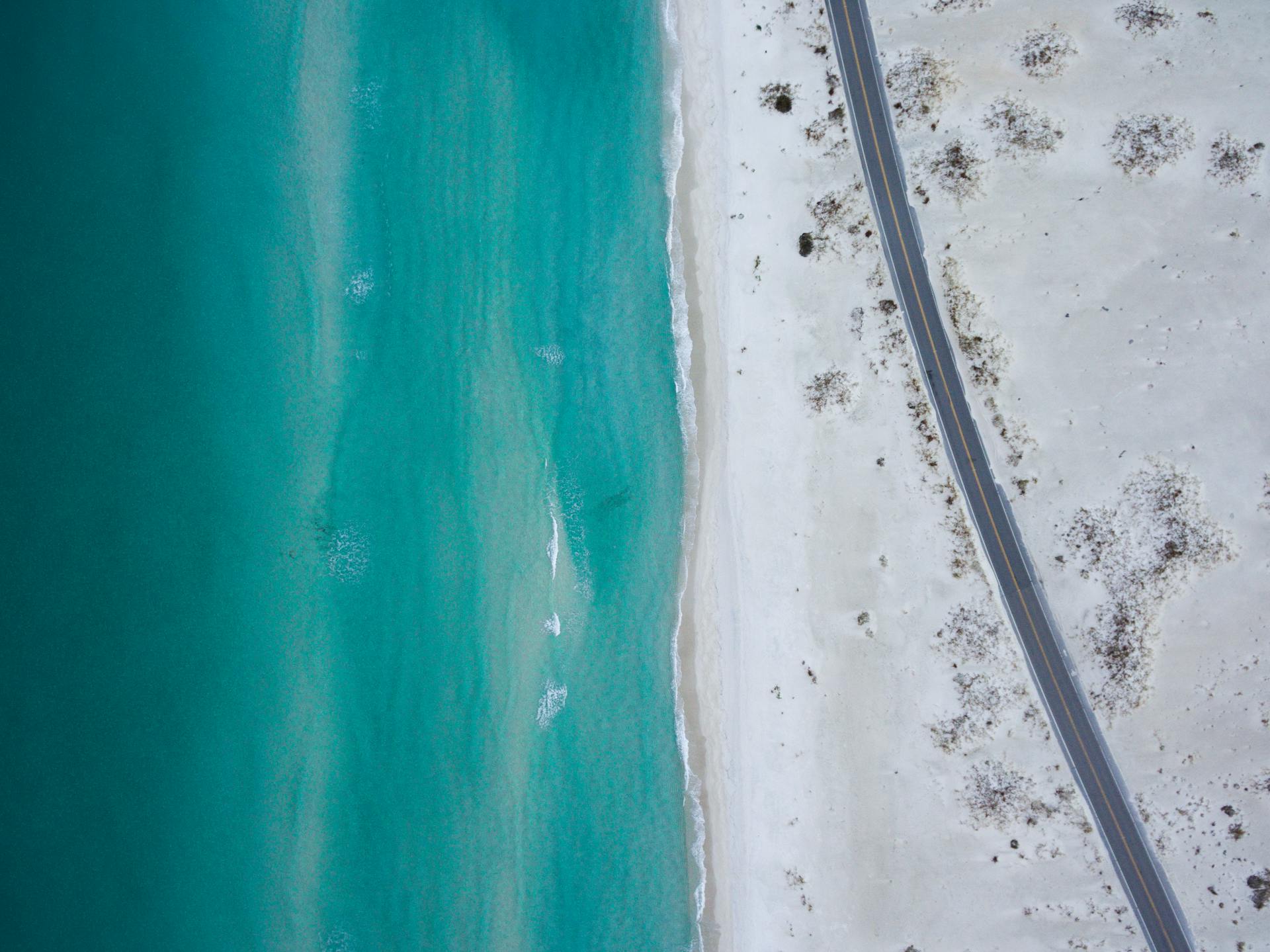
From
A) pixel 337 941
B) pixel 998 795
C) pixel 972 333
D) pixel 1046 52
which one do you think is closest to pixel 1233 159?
pixel 1046 52

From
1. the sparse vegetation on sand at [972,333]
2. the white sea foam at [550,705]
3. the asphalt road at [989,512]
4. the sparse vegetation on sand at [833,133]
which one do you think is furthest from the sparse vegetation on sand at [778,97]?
the white sea foam at [550,705]

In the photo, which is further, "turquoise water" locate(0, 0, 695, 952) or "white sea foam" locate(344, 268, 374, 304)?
"white sea foam" locate(344, 268, 374, 304)

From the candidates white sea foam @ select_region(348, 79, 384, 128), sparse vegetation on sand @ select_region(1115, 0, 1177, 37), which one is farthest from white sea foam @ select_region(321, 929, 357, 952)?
sparse vegetation on sand @ select_region(1115, 0, 1177, 37)

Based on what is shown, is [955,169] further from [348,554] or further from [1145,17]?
[348,554]

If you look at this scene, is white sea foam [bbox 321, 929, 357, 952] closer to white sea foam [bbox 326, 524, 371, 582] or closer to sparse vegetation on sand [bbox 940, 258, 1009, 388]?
white sea foam [bbox 326, 524, 371, 582]

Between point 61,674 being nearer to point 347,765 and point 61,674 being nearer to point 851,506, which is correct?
point 347,765
